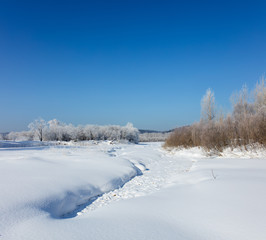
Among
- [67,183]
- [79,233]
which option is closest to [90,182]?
[67,183]

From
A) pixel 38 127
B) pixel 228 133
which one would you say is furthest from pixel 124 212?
pixel 38 127

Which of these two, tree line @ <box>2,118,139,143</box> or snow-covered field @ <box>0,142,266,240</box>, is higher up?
tree line @ <box>2,118,139,143</box>

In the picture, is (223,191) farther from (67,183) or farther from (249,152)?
(249,152)

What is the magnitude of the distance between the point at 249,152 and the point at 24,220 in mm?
10212

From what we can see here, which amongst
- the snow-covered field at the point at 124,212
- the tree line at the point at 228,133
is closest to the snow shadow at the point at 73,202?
the snow-covered field at the point at 124,212

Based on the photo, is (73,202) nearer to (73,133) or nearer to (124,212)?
(124,212)

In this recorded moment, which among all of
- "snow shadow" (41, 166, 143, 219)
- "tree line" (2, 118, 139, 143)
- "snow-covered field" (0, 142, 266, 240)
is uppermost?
"tree line" (2, 118, 139, 143)

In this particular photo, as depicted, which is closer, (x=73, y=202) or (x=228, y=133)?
(x=73, y=202)

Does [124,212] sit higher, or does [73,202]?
[124,212]

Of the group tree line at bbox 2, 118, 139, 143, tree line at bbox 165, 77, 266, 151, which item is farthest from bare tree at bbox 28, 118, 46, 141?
tree line at bbox 165, 77, 266, 151

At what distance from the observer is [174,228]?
6.61 feet

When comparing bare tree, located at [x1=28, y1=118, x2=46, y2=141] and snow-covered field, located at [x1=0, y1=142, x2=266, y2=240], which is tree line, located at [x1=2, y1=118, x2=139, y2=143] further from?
snow-covered field, located at [x1=0, y1=142, x2=266, y2=240]

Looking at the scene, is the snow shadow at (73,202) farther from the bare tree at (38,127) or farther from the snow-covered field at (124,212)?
the bare tree at (38,127)

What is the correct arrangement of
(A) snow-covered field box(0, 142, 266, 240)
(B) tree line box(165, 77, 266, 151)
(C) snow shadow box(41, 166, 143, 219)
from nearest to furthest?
(A) snow-covered field box(0, 142, 266, 240)
(C) snow shadow box(41, 166, 143, 219)
(B) tree line box(165, 77, 266, 151)
